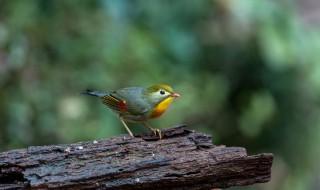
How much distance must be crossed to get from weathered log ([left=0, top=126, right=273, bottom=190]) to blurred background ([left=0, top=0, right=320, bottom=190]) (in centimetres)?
156

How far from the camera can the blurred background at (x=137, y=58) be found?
4.90m

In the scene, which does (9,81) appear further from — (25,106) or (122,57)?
(122,57)

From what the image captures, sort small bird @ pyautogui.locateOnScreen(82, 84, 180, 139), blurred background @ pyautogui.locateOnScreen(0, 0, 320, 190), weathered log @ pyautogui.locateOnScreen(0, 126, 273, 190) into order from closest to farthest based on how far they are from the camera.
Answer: weathered log @ pyautogui.locateOnScreen(0, 126, 273, 190) < small bird @ pyautogui.locateOnScreen(82, 84, 180, 139) < blurred background @ pyautogui.locateOnScreen(0, 0, 320, 190)

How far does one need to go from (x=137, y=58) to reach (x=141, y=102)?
1673mm

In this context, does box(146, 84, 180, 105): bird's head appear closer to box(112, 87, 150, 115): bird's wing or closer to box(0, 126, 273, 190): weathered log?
box(112, 87, 150, 115): bird's wing

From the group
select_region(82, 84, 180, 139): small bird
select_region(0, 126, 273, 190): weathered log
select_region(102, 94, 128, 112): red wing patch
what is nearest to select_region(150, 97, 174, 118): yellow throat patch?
select_region(82, 84, 180, 139): small bird

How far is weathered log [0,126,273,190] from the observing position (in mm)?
2750

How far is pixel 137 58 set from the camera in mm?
5125

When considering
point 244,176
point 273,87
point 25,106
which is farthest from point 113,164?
point 273,87

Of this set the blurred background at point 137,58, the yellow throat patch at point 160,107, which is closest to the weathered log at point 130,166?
the yellow throat patch at point 160,107

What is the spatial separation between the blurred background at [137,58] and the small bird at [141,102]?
91cm

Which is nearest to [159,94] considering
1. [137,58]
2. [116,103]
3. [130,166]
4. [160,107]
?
[160,107]

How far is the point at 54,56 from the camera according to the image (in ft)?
17.1

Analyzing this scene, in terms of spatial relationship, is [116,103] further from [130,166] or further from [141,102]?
[130,166]
